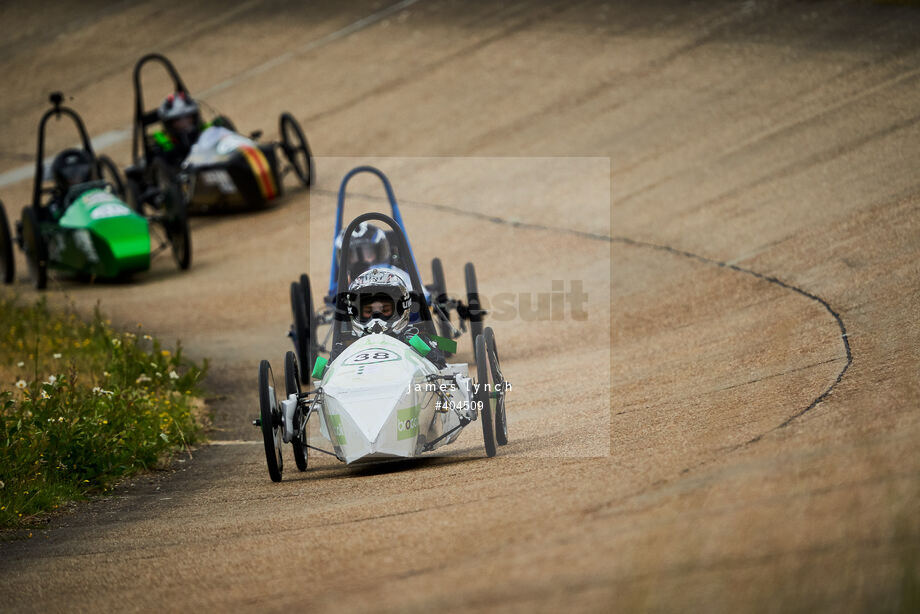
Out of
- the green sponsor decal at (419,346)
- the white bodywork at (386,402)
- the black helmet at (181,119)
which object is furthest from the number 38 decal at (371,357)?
the black helmet at (181,119)

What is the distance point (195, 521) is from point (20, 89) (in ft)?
89.9

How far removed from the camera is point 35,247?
1705 cm

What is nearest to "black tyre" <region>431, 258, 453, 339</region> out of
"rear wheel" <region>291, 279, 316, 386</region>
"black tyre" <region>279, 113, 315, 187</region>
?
"rear wheel" <region>291, 279, 316, 386</region>

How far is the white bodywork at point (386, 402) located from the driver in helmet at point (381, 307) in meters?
0.34

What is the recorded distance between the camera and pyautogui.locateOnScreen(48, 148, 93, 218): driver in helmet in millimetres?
17625

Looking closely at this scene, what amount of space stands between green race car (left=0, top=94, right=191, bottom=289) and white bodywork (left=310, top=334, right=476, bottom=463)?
31.1 ft

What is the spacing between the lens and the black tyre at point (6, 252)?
17984mm

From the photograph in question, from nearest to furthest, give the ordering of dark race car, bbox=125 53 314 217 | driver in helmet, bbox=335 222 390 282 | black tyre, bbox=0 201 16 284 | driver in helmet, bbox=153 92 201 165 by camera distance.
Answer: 1. driver in helmet, bbox=335 222 390 282
2. black tyre, bbox=0 201 16 284
3. dark race car, bbox=125 53 314 217
4. driver in helmet, bbox=153 92 201 165

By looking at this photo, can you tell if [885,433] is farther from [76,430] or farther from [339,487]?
[76,430]

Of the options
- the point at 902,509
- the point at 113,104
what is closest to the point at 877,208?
the point at 902,509

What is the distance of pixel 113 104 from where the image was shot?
2939 centimetres

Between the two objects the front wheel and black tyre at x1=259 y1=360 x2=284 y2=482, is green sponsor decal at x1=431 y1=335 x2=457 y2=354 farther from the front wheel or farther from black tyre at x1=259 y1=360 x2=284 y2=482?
the front wheel

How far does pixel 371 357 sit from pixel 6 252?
12.3 metres

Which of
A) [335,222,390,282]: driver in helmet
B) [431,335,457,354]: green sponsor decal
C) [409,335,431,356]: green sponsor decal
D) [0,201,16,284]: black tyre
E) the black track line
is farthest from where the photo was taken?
[0,201,16,284]: black tyre
